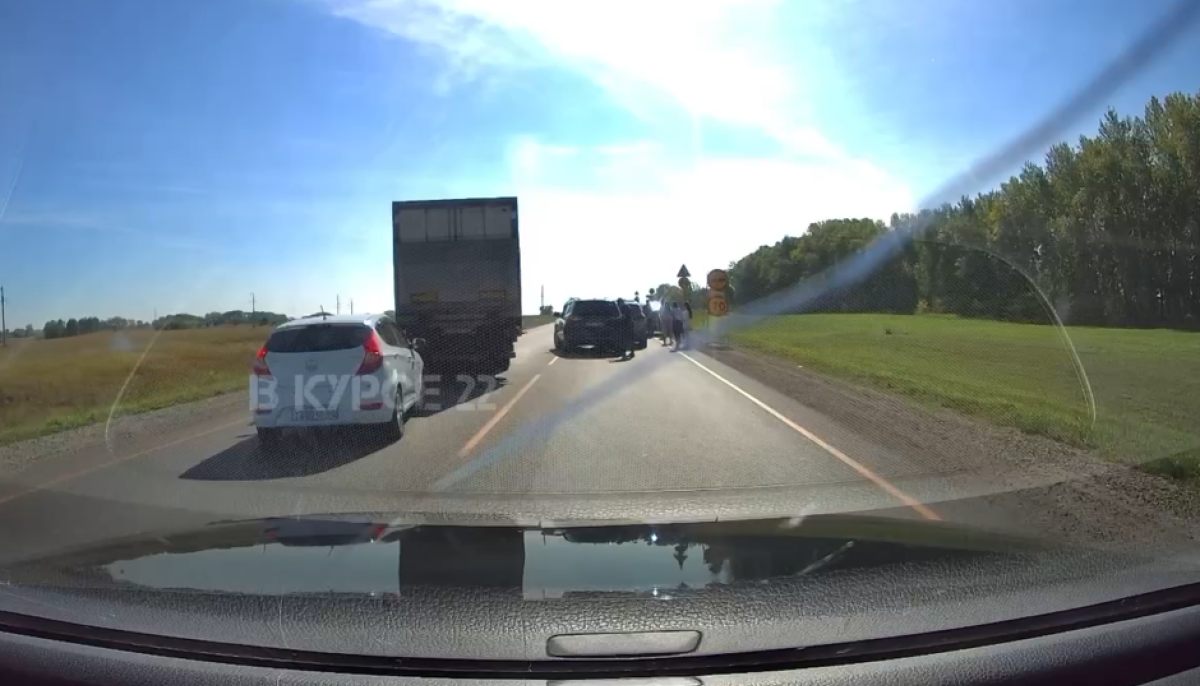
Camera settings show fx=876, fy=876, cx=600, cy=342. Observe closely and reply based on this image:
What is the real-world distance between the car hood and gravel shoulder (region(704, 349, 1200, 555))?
142 centimetres

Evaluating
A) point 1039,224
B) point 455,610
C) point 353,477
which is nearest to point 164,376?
point 353,477

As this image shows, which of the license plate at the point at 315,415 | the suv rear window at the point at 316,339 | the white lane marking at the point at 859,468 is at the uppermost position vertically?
the suv rear window at the point at 316,339

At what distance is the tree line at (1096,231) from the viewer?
4059 centimetres

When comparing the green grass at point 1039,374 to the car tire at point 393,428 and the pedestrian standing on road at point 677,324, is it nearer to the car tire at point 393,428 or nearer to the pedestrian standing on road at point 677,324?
the pedestrian standing on road at point 677,324

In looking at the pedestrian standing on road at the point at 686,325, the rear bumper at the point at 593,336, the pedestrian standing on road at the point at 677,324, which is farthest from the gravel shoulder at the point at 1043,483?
the pedestrian standing on road at the point at 686,325

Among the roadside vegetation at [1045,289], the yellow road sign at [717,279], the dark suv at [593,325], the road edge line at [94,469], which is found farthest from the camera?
the yellow road sign at [717,279]

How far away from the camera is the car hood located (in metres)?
3.27

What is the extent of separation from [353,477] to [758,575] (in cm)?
575

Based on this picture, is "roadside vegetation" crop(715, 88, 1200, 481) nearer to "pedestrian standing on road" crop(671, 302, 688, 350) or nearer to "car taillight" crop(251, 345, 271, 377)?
"pedestrian standing on road" crop(671, 302, 688, 350)

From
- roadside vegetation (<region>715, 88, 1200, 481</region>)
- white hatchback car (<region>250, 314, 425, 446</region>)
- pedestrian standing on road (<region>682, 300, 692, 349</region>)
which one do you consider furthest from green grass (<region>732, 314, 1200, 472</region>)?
white hatchback car (<region>250, 314, 425, 446</region>)

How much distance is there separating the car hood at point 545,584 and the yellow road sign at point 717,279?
89.1 ft

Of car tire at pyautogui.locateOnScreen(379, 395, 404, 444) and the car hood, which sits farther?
car tire at pyautogui.locateOnScreen(379, 395, 404, 444)

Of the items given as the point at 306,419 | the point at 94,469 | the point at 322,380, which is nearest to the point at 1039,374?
the point at 322,380

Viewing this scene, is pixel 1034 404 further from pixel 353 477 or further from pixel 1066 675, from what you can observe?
pixel 1066 675
